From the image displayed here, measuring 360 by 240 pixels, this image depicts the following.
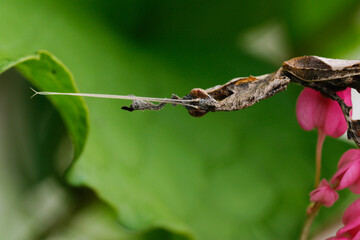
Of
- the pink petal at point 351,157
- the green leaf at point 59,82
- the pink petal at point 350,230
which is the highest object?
the green leaf at point 59,82

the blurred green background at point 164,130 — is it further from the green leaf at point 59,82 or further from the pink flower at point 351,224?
the pink flower at point 351,224

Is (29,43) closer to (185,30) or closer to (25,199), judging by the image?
(185,30)

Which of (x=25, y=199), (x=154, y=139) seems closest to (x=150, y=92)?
(x=154, y=139)

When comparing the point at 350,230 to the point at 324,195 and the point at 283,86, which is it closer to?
the point at 324,195

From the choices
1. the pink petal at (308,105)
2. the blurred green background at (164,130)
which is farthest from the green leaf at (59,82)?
the pink petal at (308,105)

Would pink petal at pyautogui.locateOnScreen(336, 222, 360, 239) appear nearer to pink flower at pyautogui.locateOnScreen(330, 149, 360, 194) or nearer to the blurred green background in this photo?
pink flower at pyautogui.locateOnScreen(330, 149, 360, 194)

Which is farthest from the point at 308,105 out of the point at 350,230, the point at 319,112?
the point at 350,230

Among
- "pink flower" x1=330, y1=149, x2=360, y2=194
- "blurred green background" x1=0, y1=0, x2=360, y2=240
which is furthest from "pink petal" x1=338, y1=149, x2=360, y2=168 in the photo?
"blurred green background" x1=0, y1=0, x2=360, y2=240
